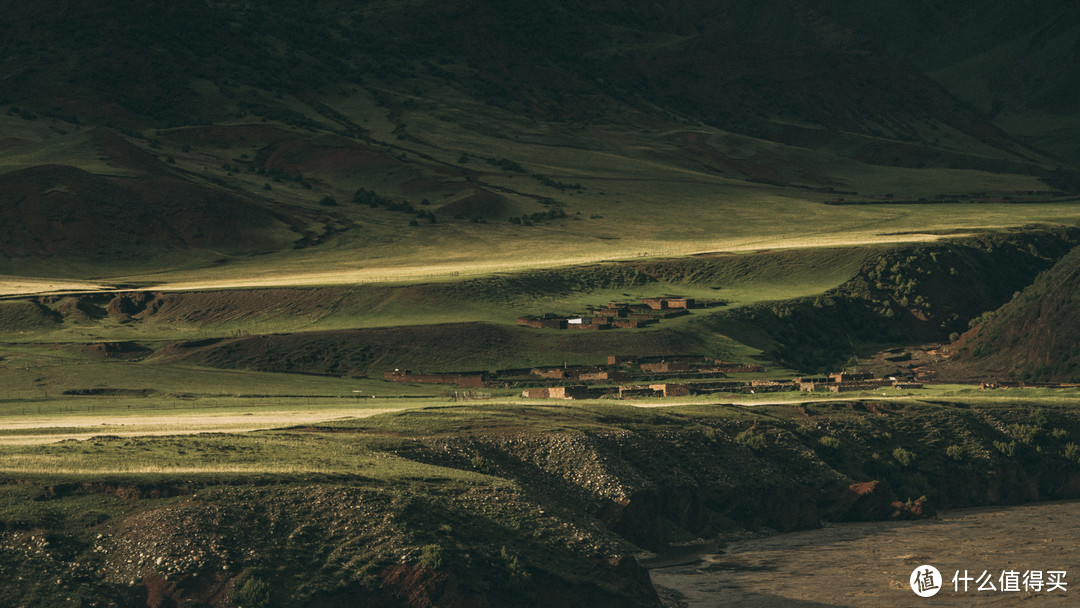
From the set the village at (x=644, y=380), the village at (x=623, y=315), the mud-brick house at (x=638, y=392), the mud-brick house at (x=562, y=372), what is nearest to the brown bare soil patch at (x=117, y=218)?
the village at (x=623, y=315)

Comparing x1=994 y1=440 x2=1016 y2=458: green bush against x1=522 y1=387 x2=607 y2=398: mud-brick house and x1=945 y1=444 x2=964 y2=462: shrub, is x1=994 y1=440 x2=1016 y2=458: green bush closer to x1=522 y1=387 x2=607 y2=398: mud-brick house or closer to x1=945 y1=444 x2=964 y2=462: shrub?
x1=945 y1=444 x2=964 y2=462: shrub

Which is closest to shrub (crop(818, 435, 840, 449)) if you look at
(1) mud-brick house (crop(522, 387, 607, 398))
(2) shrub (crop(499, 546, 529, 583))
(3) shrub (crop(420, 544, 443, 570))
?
(1) mud-brick house (crop(522, 387, 607, 398))

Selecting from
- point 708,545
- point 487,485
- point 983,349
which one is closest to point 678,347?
point 983,349

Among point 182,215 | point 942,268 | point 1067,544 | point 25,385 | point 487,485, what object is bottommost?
point 1067,544

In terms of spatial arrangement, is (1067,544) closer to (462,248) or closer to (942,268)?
(942,268)


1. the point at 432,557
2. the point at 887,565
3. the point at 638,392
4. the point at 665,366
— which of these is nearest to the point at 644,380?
the point at 665,366

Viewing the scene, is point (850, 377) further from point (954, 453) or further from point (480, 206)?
point (480, 206)

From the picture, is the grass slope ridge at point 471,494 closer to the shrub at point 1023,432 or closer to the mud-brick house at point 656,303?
the shrub at point 1023,432
